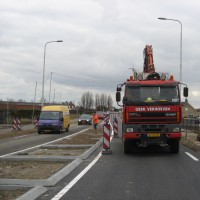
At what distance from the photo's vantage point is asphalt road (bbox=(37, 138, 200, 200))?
835 centimetres

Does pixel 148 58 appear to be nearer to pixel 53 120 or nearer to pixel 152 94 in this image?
pixel 152 94

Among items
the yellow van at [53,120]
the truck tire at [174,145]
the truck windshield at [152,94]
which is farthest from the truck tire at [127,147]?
the yellow van at [53,120]

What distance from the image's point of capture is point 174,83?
661 inches

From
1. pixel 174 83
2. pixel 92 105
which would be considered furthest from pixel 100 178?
pixel 92 105

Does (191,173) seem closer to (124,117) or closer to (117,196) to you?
(117,196)

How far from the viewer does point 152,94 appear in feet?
54.3

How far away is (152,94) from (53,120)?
1921 cm

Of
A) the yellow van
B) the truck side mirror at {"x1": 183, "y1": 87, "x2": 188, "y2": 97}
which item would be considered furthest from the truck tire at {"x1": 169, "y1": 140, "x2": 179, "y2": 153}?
the yellow van

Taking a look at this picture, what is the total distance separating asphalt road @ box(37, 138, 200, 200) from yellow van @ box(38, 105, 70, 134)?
63.9 ft

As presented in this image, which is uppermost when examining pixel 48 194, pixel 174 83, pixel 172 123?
pixel 174 83

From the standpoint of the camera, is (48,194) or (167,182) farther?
(167,182)

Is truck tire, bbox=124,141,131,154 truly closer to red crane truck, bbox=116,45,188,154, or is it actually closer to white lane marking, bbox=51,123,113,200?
red crane truck, bbox=116,45,188,154

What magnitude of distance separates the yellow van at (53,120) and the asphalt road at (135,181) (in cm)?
1949

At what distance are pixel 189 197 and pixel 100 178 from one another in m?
2.92
